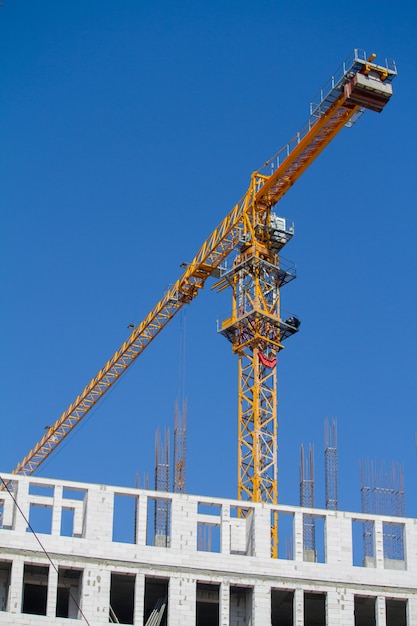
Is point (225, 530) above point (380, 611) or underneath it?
above

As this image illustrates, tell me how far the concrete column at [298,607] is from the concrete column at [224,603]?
311 cm

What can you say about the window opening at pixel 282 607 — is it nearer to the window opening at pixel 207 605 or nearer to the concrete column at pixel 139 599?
the window opening at pixel 207 605

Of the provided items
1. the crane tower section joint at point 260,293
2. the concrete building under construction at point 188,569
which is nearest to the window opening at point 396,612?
the concrete building under construction at point 188,569

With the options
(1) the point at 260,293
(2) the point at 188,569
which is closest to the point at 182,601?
(2) the point at 188,569

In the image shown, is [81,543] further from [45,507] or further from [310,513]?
[310,513]

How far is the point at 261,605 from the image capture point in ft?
211

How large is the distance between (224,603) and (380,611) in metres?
7.23

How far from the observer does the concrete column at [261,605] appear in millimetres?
63938

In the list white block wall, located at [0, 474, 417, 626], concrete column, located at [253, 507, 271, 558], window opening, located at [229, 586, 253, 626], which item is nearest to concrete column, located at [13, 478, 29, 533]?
white block wall, located at [0, 474, 417, 626]

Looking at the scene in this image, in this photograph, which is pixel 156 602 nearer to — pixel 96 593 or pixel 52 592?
pixel 96 593

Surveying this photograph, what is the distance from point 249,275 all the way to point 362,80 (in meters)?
18.0

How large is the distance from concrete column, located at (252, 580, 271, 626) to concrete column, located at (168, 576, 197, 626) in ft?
8.80

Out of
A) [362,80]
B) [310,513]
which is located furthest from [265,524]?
[362,80]

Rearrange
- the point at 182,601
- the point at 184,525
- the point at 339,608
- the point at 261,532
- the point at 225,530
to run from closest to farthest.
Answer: the point at 182,601
the point at 184,525
the point at 339,608
the point at 225,530
the point at 261,532
